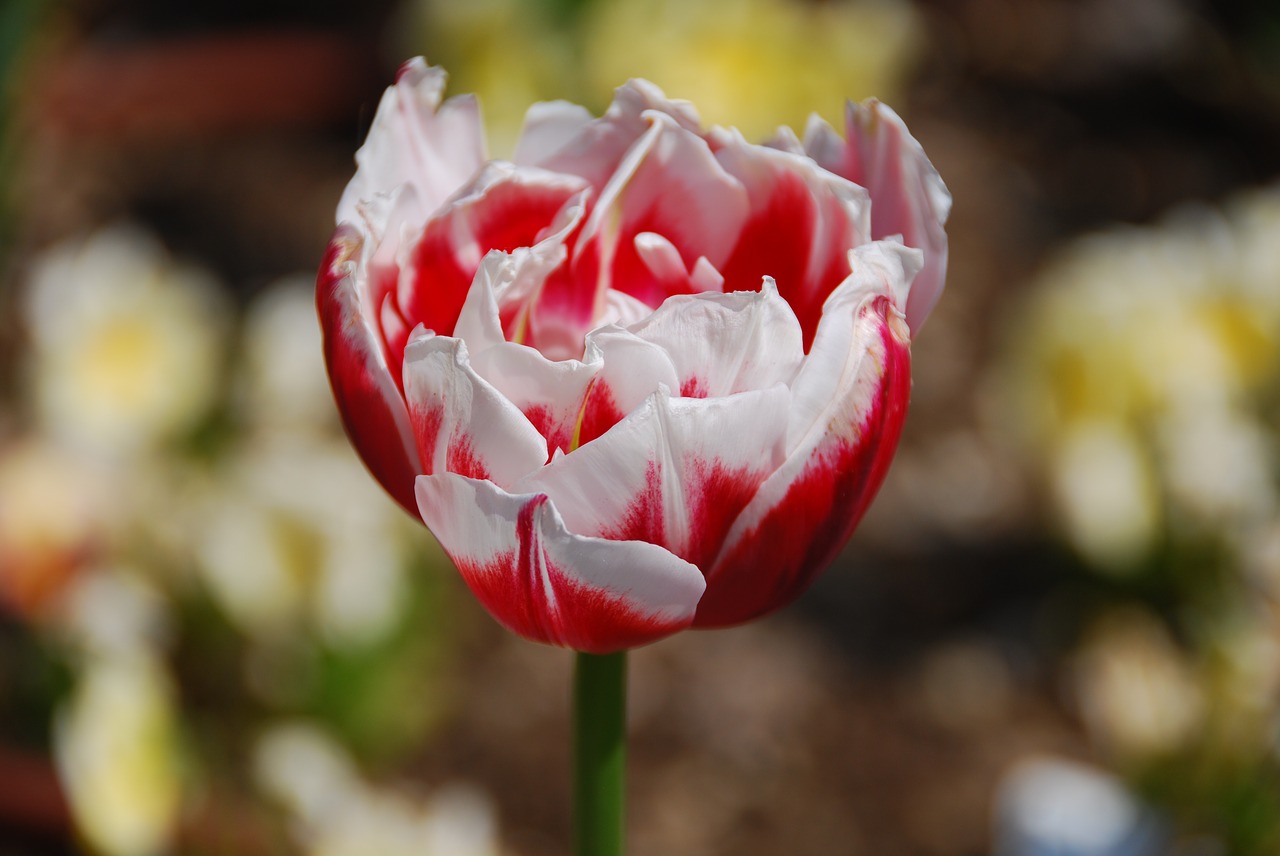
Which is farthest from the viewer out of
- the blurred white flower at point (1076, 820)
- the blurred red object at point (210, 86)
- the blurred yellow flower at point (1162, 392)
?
the blurred red object at point (210, 86)

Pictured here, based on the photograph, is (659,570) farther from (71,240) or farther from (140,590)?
(71,240)

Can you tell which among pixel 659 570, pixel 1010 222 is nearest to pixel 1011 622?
pixel 1010 222

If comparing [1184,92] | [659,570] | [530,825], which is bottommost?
[530,825]

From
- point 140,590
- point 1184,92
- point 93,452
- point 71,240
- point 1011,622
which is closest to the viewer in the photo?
point 140,590

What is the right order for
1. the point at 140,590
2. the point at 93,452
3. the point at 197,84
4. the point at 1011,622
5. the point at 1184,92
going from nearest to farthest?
the point at 140,590
the point at 93,452
the point at 1011,622
the point at 197,84
the point at 1184,92

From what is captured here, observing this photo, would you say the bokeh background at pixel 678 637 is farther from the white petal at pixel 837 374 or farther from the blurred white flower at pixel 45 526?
the white petal at pixel 837 374

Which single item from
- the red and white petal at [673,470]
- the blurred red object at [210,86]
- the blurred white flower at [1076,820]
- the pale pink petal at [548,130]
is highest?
the pale pink petal at [548,130]

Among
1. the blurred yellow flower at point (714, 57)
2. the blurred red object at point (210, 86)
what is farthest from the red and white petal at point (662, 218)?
the blurred red object at point (210, 86)

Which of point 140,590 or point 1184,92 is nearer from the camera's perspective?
point 140,590
